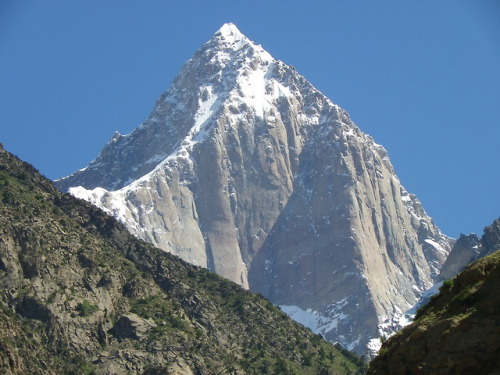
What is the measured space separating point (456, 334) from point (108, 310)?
129 meters

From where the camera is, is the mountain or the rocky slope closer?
the mountain

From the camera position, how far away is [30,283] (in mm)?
149625

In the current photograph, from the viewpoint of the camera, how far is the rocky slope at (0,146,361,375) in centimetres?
14238

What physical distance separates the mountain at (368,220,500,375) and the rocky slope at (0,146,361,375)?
86.6 meters

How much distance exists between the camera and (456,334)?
1300 inches

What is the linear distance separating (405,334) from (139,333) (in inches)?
4794

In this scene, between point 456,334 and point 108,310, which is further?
point 108,310

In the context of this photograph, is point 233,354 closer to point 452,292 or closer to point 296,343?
point 296,343

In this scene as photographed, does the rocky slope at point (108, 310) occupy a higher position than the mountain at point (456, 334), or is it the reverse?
the rocky slope at point (108, 310)

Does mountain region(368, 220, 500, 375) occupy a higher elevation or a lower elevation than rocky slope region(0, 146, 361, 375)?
lower

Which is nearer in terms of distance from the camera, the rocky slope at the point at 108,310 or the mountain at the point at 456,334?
the mountain at the point at 456,334

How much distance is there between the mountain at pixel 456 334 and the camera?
32406 mm

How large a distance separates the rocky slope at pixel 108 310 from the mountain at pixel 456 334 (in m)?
86.6

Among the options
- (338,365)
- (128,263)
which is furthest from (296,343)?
(128,263)
